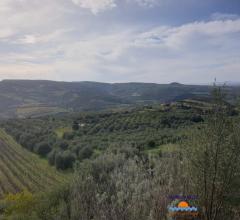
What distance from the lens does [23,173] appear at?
36281 millimetres

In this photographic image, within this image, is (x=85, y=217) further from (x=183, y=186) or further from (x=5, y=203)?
(x=5, y=203)

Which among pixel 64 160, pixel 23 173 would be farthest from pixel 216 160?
pixel 23 173

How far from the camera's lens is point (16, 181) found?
33.2 m

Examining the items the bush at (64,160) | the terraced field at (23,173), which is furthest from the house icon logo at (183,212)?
the bush at (64,160)

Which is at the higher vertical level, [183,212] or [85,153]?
[183,212]

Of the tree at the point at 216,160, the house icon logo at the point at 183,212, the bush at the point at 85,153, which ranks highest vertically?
the tree at the point at 216,160

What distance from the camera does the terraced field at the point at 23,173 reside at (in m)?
31.0

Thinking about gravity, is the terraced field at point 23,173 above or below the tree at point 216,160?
below

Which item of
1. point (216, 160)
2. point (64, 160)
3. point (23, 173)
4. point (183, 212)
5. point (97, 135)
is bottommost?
point (23, 173)

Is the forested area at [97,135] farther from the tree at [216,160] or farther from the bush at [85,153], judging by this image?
the tree at [216,160]

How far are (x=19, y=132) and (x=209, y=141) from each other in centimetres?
5894

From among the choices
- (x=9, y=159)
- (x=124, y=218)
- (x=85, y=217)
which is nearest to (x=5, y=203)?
(x=85, y=217)

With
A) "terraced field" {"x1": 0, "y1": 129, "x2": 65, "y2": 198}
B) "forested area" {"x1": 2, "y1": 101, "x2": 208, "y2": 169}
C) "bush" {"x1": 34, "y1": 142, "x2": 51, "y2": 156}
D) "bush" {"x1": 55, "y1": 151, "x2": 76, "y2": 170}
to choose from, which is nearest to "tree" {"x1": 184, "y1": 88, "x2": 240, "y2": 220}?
"terraced field" {"x1": 0, "y1": 129, "x2": 65, "y2": 198}

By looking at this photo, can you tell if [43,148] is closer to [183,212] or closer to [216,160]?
[183,212]
